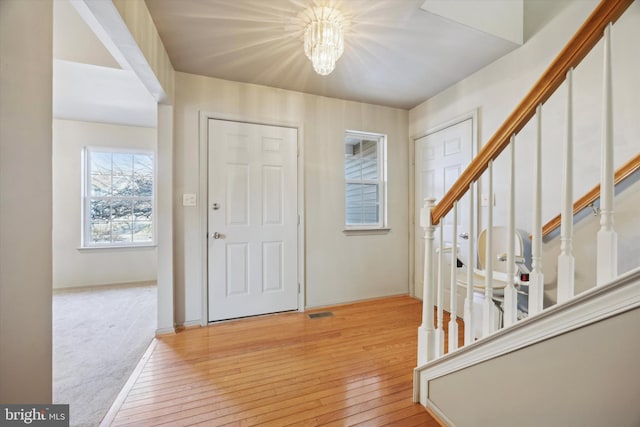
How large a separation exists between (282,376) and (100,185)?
429cm

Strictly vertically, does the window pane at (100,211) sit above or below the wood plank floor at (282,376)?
above

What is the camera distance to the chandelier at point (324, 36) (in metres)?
1.66

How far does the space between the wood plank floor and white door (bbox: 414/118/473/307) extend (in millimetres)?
965

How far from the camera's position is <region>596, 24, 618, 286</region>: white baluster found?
2.48 ft

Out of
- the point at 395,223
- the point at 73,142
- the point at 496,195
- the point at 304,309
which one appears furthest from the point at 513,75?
the point at 73,142

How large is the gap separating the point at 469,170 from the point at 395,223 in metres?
2.09

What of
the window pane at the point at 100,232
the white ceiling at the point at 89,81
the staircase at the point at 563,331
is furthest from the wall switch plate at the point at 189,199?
the window pane at the point at 100,232

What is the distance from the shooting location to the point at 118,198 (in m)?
4.16

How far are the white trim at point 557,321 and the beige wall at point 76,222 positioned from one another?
4578 millimetres

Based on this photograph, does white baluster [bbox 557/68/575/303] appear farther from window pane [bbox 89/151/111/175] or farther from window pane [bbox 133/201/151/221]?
window pane [bbox 89/151/111/175]

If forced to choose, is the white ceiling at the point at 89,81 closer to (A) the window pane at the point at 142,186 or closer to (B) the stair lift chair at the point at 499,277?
(A) the window pane at the point at 142,186

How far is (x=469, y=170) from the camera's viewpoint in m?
1.23

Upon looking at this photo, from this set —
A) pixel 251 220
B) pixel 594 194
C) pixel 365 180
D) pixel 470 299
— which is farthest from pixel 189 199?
pixel 594 194

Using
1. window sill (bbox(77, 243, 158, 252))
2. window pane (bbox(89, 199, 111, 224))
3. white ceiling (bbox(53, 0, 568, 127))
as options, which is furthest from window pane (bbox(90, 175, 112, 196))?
white ceiling (bbox(53, 0, 568, 127))
